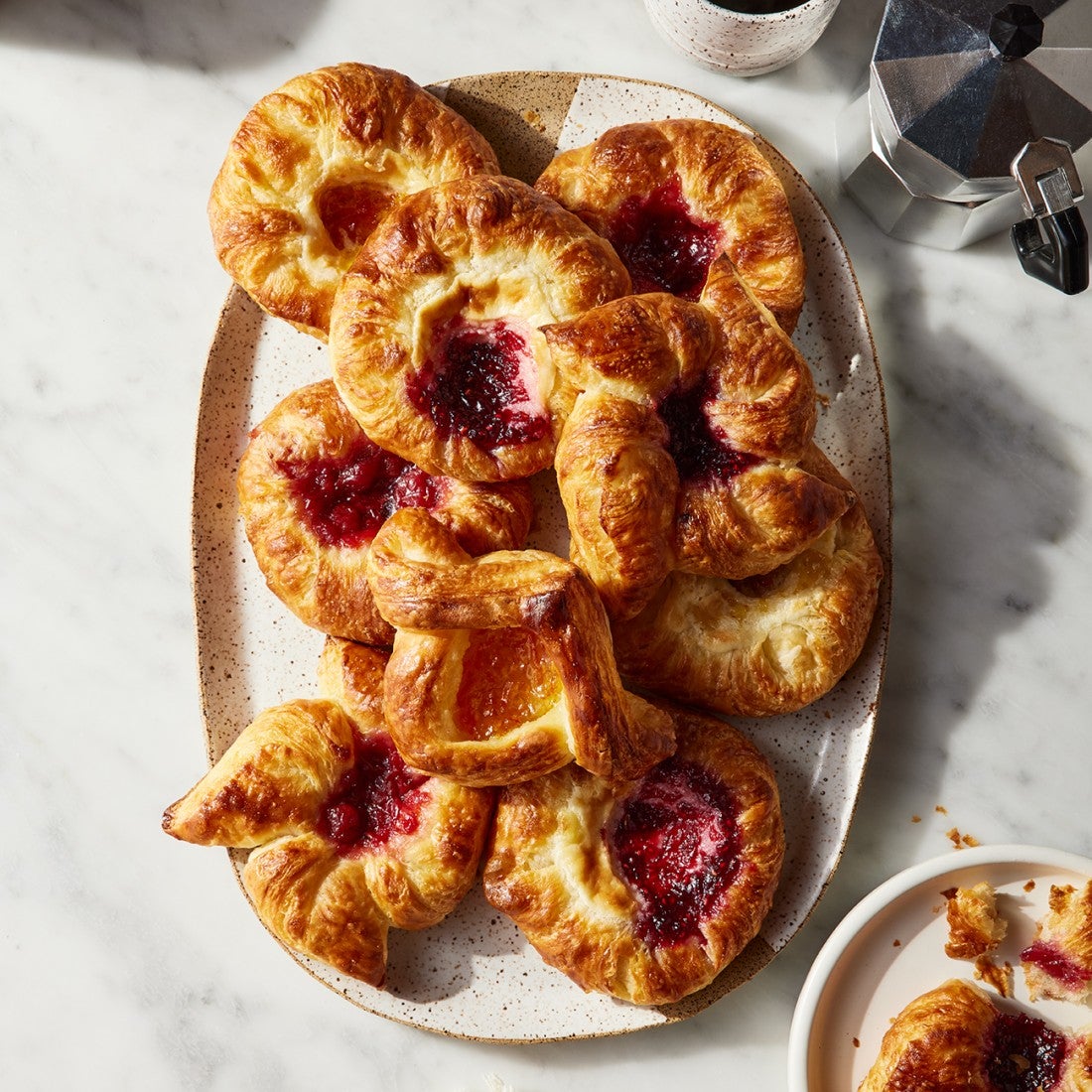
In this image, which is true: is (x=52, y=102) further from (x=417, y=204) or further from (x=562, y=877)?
(x=562, y=877)

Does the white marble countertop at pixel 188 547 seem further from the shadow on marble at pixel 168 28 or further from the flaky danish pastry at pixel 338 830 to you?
the flaky danish pastry at pixel 338 830

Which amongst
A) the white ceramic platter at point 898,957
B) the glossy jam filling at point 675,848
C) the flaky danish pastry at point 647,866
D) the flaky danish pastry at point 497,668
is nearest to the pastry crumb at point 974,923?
the white ceramic platter at point 898,957

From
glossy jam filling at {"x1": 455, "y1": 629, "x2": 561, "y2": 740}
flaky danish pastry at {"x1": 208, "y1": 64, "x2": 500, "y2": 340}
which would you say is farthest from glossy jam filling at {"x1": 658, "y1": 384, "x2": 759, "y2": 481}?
flaky danish pastry at {"x1": 208, "y1": 64, "x2": 500, "y2": 340}

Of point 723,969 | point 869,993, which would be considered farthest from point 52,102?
point 869,993

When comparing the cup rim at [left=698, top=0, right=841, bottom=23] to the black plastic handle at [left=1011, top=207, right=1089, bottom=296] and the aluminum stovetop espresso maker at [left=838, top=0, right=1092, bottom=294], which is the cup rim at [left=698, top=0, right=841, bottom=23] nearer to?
the aluminum stovetop espresso maker at [left=838, top=0, right=1092, bottom=294]

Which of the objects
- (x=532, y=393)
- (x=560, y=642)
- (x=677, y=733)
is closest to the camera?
(x=560, y=642)
